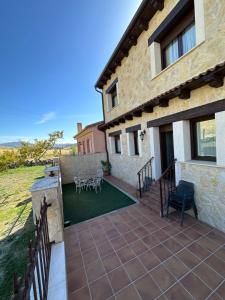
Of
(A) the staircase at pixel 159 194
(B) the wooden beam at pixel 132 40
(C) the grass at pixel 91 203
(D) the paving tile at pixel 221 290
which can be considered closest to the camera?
(D) the paving tile at pixel 221 290

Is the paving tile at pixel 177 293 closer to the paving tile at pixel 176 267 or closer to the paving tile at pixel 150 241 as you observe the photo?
the paving tile at pixel 176 267

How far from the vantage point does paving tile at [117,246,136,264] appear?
306 cm

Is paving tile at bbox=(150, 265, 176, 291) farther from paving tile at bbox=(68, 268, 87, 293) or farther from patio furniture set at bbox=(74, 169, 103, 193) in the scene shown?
patio furniture set at bbox=(74, 169, 103, 193)

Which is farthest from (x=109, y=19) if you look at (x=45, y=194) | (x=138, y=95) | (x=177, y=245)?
(x=177, y=245)

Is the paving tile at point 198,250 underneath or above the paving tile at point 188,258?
above

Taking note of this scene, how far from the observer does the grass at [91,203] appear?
5254 millimetres

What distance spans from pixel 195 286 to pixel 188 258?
60 cm

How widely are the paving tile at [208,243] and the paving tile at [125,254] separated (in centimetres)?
160

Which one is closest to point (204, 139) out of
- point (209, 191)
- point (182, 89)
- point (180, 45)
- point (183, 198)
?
A: point (209, 191)

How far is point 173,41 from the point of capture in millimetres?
4914

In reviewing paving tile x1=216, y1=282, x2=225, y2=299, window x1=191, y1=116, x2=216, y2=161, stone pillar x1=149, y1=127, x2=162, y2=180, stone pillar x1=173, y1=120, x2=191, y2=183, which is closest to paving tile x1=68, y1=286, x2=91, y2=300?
paving tile x1=216, y1=282, x2=225, y2=299

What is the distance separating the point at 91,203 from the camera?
625cm

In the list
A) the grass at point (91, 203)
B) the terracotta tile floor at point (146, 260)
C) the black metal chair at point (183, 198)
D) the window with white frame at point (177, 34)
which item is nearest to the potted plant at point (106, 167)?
the grass at point (91, 203)

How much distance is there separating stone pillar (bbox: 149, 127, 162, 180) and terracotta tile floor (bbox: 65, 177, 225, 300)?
1.90 m
